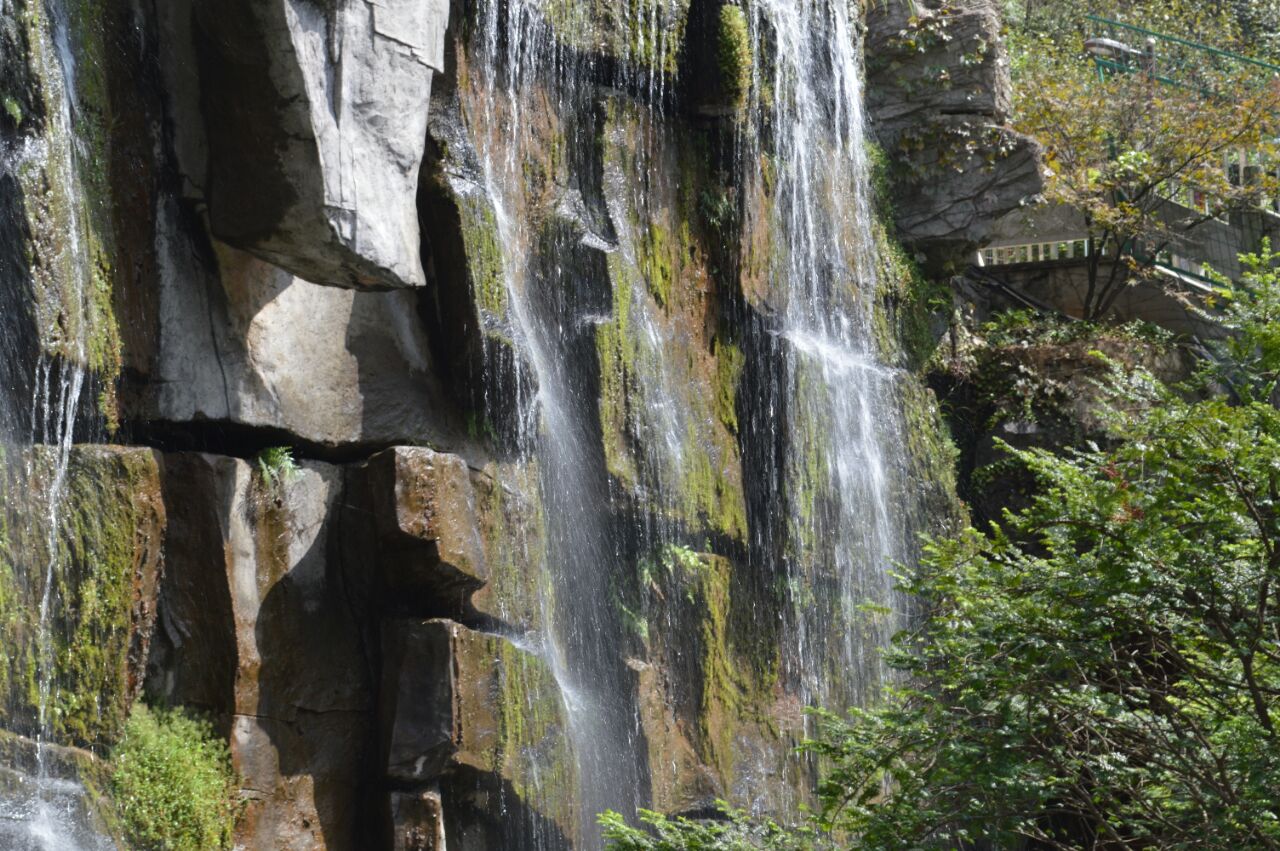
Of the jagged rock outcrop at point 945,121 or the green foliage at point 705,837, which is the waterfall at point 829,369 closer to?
the jagged rock outcrop at point 945,121

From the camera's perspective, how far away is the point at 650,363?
417 inches

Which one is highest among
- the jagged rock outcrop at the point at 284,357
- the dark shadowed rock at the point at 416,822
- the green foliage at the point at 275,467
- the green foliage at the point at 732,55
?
the green foliage at the point at 732,55

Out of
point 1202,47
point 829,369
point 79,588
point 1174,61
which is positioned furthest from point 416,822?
point 1174,61

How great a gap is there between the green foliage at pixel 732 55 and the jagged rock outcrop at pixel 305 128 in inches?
140

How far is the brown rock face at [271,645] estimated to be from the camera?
306 inches

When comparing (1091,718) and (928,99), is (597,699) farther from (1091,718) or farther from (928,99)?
(928,99)

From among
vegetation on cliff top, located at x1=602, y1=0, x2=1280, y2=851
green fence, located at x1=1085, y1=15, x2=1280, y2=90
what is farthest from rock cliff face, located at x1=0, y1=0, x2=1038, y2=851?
green fence, located at x1=1085, y1=15, x2=1280, y2=90

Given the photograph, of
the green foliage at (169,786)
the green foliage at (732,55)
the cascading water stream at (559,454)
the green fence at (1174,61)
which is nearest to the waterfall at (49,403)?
the green foliage at (169,786)

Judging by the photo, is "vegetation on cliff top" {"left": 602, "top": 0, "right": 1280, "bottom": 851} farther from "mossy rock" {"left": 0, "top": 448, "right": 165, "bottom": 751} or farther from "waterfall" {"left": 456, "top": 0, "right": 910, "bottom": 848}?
"mossy rock" {"left": 0, "top": 448, "right": 165, "bottom": 751}

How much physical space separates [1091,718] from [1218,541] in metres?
0.97

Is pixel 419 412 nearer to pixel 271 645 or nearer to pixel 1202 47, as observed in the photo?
pixel 271 645

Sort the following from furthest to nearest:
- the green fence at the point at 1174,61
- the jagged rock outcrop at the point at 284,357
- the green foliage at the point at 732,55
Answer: the green fence at the point at 1174,61, the green foliage at the point at 732,55, the jagged rock outcrop at the point at 284,357

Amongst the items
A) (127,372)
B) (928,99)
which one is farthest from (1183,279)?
(127,372)

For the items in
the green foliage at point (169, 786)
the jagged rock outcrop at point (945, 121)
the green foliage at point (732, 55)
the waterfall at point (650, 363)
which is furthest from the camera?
the jagged rock outcrop at point (945, 121)
